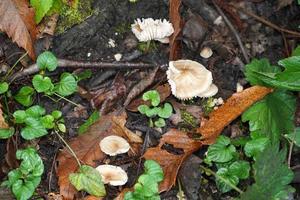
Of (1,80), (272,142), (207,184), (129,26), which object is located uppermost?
(129,26)

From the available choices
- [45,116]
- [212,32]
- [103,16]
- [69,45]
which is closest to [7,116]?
[45,116]

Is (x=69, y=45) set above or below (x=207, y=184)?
Answer: above

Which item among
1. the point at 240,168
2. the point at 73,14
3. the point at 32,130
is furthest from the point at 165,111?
the point at 73,14

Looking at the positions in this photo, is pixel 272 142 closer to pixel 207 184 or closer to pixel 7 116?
pixel 207 184

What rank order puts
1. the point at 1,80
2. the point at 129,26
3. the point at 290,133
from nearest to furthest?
the point at 290,133
the point at 1,80
the point at 129,26

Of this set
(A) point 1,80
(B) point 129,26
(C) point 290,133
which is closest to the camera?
(C) point 290,133

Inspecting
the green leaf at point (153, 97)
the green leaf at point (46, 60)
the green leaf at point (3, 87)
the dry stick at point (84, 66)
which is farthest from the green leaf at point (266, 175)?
the green leaf at point (3, 87)

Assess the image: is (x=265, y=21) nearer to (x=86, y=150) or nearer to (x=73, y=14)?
(x=73, y=14)
